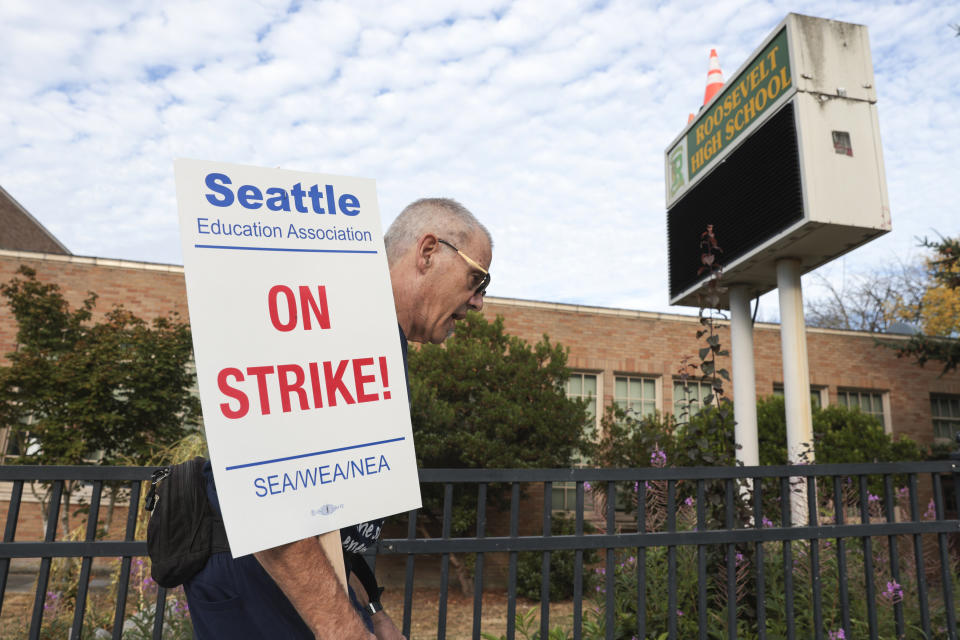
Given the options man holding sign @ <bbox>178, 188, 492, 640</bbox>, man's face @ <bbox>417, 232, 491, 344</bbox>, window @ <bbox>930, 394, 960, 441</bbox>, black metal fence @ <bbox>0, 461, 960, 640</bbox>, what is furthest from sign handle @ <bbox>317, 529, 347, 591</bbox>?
window @ <bbox>930, 394, 960, 441</bbox>

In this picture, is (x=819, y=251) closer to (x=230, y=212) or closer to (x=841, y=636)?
(x=841, y=636)

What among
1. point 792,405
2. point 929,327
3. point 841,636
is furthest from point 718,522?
point 929,327

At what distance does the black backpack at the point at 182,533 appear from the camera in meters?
1.35

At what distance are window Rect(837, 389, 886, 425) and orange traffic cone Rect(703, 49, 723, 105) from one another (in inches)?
438

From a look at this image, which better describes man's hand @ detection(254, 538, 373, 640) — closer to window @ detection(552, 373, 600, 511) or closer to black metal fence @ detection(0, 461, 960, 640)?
black metal fence @ detection(0, 461, 960, 640)

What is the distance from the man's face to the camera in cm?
163

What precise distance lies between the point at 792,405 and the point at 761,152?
7.52ft

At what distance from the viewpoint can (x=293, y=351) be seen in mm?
1320

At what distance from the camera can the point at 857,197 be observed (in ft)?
17.3

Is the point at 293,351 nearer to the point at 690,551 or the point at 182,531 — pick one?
the point at 182,531

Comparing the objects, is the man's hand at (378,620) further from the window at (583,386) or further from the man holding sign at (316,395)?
the window at (583,386)

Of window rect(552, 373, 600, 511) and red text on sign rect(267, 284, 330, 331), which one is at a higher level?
red text on sign rect(267, 284, 330, 331)

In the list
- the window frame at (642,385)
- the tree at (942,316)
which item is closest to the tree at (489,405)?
the window frame at (642,385)

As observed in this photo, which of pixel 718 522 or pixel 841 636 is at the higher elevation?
pixel 718 522
